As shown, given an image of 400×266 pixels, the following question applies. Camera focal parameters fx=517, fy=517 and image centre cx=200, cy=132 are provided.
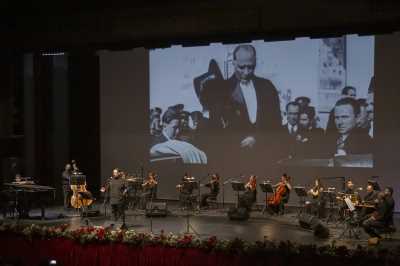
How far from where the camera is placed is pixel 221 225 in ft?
46.5

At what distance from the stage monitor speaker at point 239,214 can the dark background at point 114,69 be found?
9.45ft

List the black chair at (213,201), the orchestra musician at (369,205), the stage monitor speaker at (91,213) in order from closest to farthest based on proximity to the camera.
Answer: the orchestra musician at (369,205)
the stage monitor speaker at (91,213)
the black chair at (213,201)

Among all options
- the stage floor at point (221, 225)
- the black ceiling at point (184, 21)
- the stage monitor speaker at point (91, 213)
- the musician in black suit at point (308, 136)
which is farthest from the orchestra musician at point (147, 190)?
the black ceiling at point (184, 21)

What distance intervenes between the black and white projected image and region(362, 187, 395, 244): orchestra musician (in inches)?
171

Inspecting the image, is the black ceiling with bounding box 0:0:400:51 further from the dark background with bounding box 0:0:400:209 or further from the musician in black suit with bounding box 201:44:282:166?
the musician in black suit with bounding box 201:44:282:166

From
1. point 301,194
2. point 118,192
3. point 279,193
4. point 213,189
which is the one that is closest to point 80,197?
point 118,192

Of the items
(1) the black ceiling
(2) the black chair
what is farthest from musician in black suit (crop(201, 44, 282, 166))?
(1) the black ceiling

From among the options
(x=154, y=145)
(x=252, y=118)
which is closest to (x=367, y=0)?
(x=252, y=118)

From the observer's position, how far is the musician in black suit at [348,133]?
52.9ft

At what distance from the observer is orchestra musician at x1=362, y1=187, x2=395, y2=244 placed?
11773 mm

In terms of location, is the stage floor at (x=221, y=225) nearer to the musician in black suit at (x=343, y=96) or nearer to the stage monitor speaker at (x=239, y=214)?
the stage monitor speaker at (x=239, y=214)

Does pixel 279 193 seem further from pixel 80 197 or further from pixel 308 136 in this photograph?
pixel 80 197

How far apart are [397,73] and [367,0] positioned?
998 cm

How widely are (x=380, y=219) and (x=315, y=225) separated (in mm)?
1624
